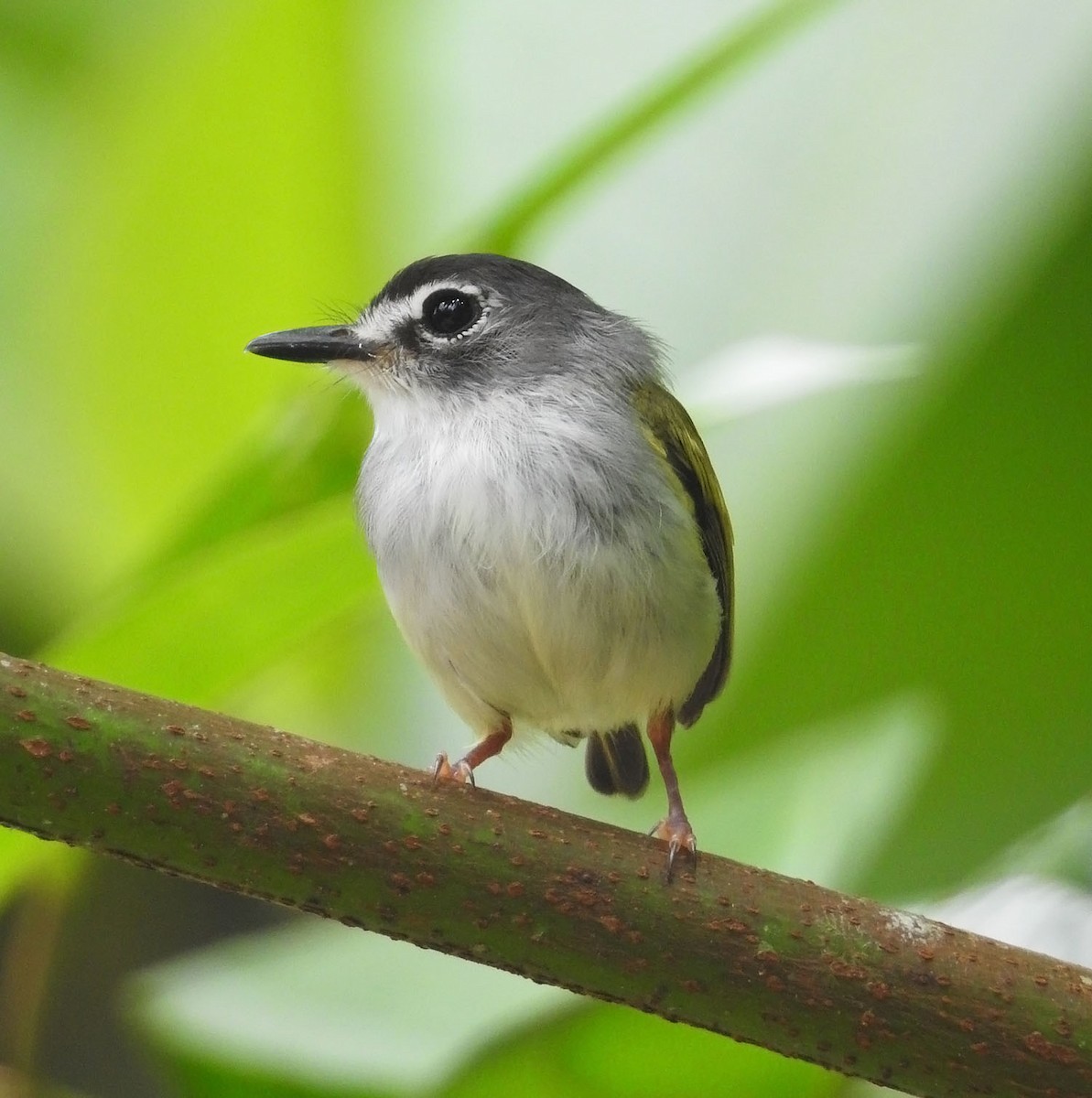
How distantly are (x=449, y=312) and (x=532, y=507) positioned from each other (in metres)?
0.49

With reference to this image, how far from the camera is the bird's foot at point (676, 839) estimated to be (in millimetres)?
1731

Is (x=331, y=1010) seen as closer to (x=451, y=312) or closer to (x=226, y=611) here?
(x=226, y=611)

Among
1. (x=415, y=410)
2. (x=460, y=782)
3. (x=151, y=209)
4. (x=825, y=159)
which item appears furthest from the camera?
(x=825, y=159)

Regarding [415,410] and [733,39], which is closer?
[733,39]

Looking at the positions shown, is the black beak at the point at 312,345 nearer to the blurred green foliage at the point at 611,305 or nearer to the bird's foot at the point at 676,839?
the blurred green foliage at the point at 611,305

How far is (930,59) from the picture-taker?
3.96 metres

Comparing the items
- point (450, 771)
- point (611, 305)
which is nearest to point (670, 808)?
point (450, 771)

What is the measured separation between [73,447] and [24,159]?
773 mm

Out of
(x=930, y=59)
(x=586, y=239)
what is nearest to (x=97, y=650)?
(x=586, y=239)

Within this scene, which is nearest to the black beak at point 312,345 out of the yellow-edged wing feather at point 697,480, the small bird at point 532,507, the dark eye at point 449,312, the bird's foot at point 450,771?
the small bird at point 532,507

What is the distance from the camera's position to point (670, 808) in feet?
7.08

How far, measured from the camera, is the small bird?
7.39ft

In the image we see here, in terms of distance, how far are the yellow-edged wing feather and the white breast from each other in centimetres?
9

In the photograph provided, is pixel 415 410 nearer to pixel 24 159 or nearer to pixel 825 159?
pixel 24 159
